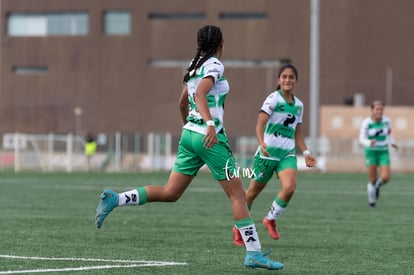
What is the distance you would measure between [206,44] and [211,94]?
46 cm

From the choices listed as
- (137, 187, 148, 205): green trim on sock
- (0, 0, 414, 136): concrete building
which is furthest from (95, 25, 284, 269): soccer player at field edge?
(0, 0, 414, 136): concrete building

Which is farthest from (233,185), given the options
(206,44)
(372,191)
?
(372,191)

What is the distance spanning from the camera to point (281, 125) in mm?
13445

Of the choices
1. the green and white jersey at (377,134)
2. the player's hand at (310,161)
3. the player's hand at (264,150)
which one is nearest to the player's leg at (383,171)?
the green and white jersey at (377,134)

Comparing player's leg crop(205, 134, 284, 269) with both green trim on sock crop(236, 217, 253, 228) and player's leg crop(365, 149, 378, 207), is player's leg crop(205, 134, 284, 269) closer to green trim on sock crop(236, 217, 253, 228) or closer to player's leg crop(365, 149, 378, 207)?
green trim on sock crop(236, 217, 253, 228)

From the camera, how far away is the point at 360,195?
2545 cm

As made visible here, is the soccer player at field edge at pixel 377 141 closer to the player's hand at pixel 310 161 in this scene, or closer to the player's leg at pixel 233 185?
the player's hand at pixel 310 161

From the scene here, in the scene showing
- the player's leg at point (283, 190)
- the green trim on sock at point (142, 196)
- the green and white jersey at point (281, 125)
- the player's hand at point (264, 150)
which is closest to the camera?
the green trim on sock at point (142, 196)

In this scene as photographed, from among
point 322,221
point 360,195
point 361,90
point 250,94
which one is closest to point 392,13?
point 361,90

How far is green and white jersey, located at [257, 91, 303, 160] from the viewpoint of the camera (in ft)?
43.9

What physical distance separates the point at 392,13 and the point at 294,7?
21.7 ft

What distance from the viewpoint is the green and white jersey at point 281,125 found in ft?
43.9

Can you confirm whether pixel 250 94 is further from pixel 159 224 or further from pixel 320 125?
pixel 159 224

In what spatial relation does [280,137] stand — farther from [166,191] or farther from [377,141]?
[377,141]
